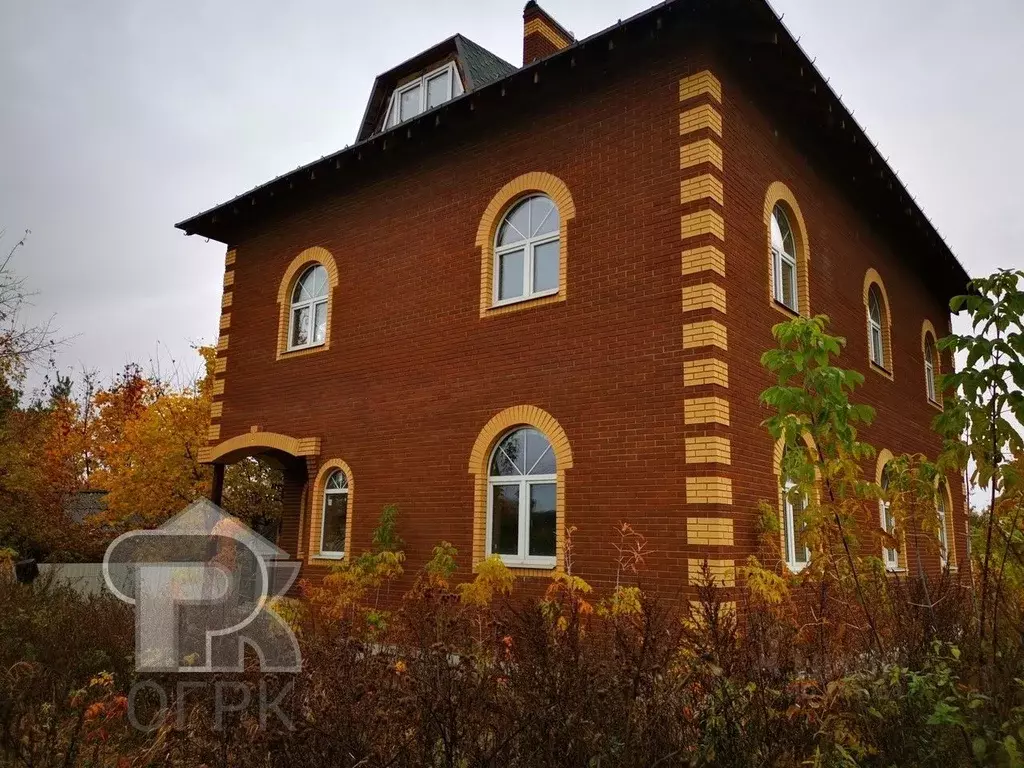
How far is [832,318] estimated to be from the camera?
11.4 m

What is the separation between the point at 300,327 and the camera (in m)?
13.2

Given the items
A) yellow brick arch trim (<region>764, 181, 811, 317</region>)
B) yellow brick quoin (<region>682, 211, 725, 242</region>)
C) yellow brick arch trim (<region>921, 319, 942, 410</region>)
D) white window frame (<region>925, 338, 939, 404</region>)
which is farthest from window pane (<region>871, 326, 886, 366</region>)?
yellow brick quoin (<region>682, 211, 725, 242</region>)

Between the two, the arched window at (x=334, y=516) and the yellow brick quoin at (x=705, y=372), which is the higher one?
the yellow brick quoin at (x=705, y=372)

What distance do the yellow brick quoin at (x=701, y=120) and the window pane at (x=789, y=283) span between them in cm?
245

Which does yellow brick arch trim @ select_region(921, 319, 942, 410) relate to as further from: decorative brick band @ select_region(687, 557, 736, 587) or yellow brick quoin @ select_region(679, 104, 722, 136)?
decorative brick band @ select_region(687, 557, 736, 587)

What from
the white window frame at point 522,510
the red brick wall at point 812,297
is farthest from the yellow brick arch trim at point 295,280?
the red brick wall at point 812,297

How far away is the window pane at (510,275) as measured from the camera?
33.9 ft

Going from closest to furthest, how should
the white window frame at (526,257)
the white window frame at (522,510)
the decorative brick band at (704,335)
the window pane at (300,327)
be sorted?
the decorative brick band at (704,335), the white window frame at (522,510), the white window frame at (526,257), the window pane at (300,327)

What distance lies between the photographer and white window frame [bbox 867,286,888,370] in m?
13.4

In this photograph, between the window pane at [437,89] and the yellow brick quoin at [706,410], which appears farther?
the window pane at [437,89]

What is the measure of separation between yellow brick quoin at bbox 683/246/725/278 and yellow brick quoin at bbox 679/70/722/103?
5.89 feet

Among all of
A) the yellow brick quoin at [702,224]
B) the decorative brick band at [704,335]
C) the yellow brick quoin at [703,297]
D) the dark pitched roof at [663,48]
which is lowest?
the decorative brick band at [704,335]

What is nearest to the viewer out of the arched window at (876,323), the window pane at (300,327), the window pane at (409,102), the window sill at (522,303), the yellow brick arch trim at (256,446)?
the window sill at (522,303)

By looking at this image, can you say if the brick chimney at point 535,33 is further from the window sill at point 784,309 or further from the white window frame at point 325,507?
the white window frame at point 325,507
